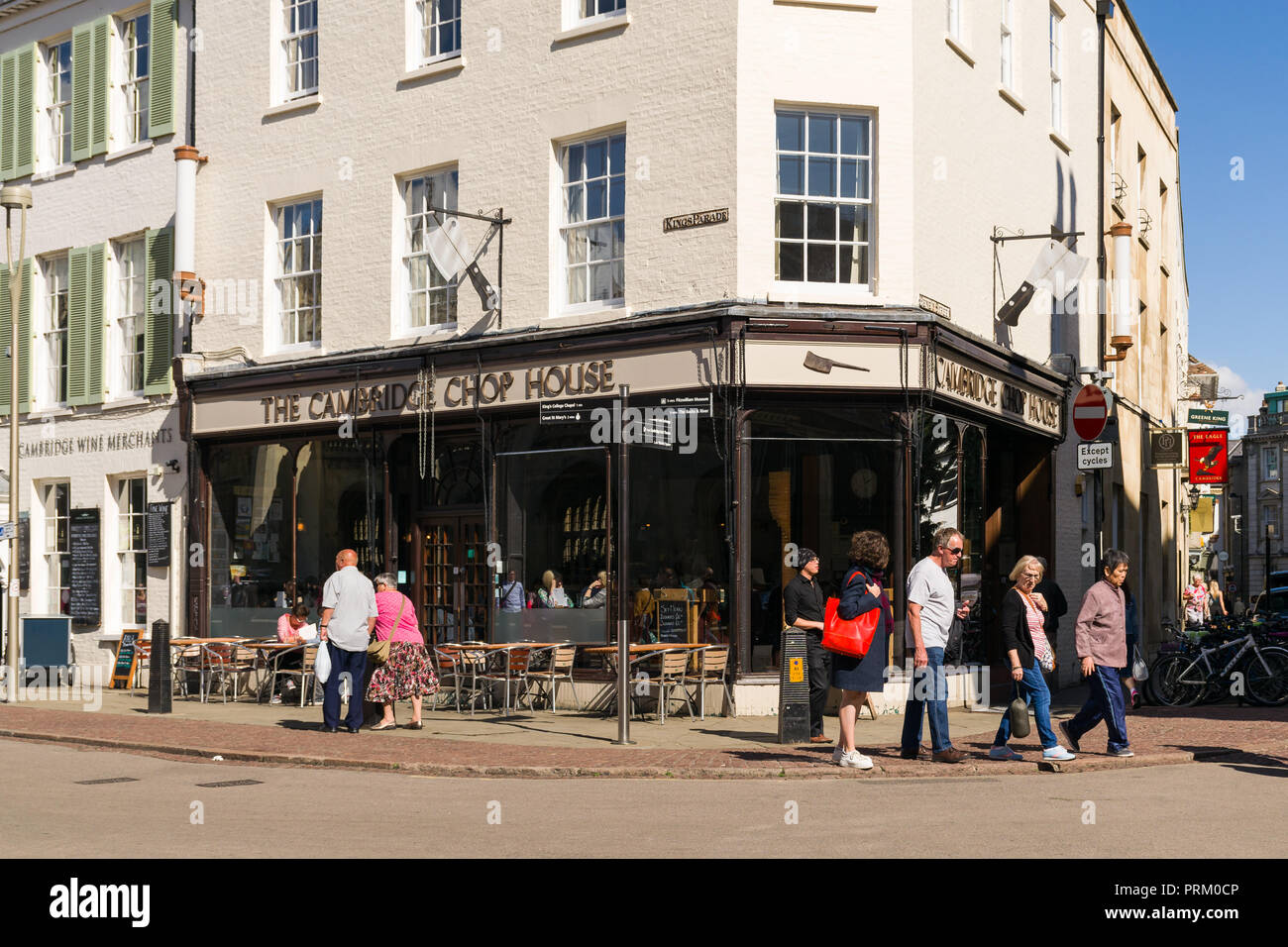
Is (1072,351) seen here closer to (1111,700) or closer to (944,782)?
(1111,700)

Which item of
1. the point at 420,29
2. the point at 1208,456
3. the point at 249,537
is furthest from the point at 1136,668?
the point at 1208,456

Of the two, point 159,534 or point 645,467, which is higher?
point 645,467

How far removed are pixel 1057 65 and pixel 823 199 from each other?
23.0ft

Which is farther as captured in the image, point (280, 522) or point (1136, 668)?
point (280, 522)

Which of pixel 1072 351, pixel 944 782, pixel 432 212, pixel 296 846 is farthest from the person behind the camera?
pixel 1072 351

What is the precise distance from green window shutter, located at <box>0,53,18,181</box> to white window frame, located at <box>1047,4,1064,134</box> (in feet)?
56.6

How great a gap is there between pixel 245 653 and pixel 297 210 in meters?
6.39

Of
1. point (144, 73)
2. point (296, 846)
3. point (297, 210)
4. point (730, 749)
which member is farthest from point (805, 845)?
point (144, 73)

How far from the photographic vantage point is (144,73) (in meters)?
23.8

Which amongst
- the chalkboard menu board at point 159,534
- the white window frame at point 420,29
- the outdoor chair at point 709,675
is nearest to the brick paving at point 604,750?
the outdoor chair at point 709,675

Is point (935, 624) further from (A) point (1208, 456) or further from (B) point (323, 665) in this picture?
(A) point (1208, 456)

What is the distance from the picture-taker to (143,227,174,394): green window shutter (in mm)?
22828

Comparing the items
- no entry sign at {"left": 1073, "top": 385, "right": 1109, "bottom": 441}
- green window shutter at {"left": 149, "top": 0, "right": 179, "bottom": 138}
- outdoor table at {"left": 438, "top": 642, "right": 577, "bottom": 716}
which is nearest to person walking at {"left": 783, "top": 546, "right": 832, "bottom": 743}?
outdoor table at {"left": 438, "top": 642, "right": 577, "bottom": 716}

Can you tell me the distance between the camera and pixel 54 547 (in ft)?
81.9
